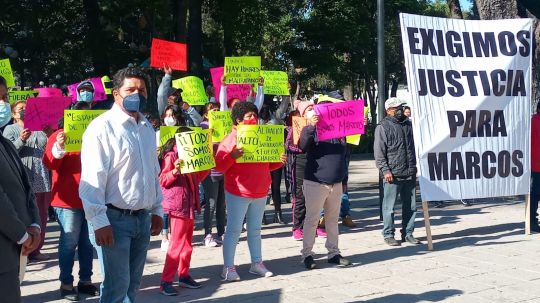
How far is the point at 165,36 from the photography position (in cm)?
3203

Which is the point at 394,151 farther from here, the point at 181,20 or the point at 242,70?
the point at 181,20

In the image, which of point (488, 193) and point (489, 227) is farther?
point (489, 227)

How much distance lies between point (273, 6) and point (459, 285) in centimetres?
2871

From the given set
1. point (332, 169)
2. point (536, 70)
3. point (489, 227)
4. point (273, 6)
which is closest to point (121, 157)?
point (332, 169)

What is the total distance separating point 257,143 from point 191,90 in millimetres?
3950

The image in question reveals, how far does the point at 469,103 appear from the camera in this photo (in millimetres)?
9055

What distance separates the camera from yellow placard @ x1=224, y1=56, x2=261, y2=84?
9.67m

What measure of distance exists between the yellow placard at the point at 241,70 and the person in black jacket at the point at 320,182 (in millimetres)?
2257

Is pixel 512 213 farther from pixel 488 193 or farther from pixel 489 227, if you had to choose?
pixel 488 193

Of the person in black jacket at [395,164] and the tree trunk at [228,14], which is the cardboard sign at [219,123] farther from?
the tree trunk at [228,14]

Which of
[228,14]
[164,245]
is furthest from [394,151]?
[228,14]

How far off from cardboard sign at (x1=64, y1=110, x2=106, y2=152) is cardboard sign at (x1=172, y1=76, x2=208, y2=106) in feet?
13.8

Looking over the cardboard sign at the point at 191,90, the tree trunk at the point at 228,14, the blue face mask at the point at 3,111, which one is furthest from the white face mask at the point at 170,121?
the tree trunk at the point at 228,14

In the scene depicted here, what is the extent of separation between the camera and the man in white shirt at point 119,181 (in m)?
4.31
